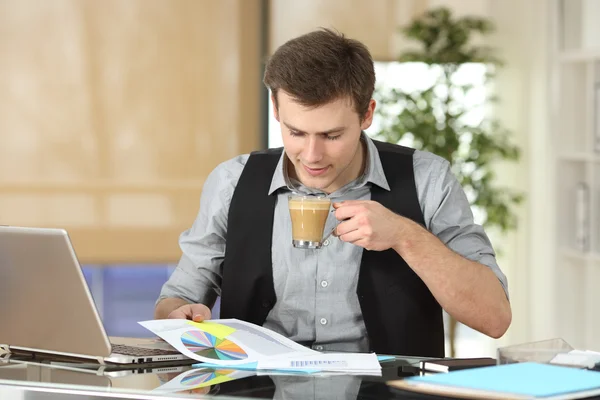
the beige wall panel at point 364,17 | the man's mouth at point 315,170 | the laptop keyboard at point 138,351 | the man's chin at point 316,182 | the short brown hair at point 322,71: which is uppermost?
the beige wall panel at point 364,17

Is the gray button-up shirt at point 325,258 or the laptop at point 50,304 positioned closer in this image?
the laptop at point 50,304

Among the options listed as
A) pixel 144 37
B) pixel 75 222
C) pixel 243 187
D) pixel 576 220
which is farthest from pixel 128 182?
pixel 243 187

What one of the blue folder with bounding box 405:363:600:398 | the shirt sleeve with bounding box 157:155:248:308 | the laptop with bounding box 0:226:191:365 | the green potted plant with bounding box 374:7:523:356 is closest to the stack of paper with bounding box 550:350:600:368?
the blue folder with bounding box 405:363:600:398

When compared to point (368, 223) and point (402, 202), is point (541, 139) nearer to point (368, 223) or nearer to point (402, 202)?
point (402, 202)

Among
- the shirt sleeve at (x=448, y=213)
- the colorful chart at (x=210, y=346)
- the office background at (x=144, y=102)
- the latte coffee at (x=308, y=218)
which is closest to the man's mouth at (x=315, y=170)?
the latte coffee at (x=308, y=218)

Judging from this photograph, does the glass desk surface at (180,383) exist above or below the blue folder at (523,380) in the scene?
below

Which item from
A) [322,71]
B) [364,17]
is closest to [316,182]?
[322,71]

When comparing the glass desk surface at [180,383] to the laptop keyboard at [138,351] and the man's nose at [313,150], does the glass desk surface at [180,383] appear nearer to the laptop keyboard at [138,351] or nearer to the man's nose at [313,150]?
the laptop keyboard at [138,351]

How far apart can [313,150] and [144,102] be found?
11.8 feet

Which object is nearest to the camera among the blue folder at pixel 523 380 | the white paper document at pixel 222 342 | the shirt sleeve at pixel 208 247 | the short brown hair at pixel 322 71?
the blue folder at pixel 523 380

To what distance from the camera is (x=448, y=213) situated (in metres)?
2.51

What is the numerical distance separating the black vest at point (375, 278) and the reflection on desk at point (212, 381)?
586 mm

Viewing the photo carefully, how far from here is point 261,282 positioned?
99.5 inches

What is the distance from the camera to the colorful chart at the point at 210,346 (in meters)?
1.90
